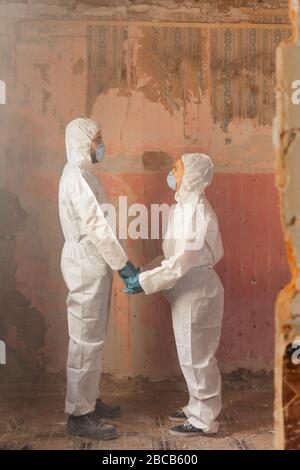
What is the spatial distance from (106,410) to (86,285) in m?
0.78

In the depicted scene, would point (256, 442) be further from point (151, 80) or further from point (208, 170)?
point (151, 80)

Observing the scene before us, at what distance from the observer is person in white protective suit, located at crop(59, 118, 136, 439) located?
9.39 ft

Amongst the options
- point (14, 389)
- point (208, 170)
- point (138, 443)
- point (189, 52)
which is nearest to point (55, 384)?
point (14, 389)

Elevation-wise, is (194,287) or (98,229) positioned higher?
(98,229)

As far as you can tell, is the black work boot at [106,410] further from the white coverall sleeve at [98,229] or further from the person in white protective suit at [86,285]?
the white coverall sleeve at [98,229]

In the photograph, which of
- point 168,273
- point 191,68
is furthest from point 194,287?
point 191,68

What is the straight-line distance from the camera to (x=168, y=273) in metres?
2.83

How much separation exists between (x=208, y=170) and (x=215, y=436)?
4.46 feet

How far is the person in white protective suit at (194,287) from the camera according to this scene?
2.85m

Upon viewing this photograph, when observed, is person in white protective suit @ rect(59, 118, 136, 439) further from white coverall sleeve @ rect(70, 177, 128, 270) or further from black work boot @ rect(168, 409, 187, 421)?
black work boot @ rect(168, 409, 187, 421)

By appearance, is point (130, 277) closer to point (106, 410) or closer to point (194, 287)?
point (194, 287)

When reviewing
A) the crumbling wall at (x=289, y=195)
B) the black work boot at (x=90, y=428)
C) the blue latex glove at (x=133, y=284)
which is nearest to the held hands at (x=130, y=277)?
the blue latex glove at (x=133, y=284)

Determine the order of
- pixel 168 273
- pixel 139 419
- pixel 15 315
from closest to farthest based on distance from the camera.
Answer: pixel 168 273, pixel 139 419, pixel 15 315

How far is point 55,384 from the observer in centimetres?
360
